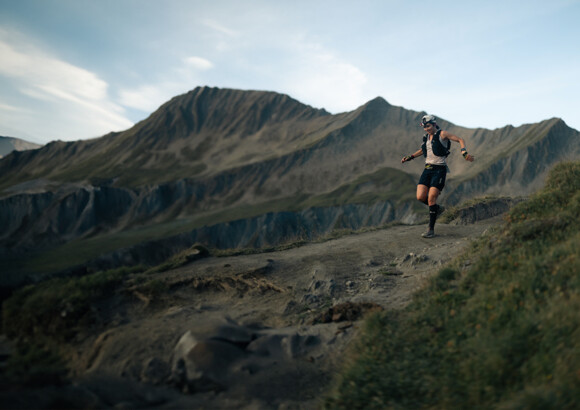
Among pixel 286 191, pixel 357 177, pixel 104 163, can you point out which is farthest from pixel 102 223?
pixel 357 177

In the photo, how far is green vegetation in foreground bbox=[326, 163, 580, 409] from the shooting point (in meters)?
3.78

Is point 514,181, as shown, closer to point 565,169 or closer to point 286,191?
point 286,191

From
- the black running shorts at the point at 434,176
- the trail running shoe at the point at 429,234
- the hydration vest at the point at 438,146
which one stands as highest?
the hydration vest at the point at 438,146

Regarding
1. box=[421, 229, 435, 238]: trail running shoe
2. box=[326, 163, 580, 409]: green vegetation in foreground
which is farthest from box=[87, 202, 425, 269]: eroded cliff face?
box=[326, 163, 580, 409]: green vegetation in foreground

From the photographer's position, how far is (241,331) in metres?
5.87

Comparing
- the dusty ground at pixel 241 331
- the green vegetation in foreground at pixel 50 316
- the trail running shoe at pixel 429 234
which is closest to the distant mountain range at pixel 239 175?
the trail running shoe at pixel 429 234

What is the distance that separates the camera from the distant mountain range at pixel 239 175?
52656mm

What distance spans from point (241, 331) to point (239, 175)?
66.4 meters

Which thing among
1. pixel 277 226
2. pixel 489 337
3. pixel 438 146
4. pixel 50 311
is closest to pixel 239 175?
pixel 277 226

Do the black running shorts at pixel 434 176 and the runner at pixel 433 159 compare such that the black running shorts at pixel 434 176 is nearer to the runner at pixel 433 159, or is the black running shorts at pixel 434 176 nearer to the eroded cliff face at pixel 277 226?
the runner at pixel 433 159

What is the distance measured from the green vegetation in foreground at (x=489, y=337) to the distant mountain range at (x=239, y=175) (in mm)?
38727

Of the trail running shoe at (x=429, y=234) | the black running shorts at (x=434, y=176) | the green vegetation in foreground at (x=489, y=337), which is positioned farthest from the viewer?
the trail running shoe at (x=429, y=234)

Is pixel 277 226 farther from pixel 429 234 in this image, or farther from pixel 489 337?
pixel 489 337

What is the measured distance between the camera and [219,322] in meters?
5.96
